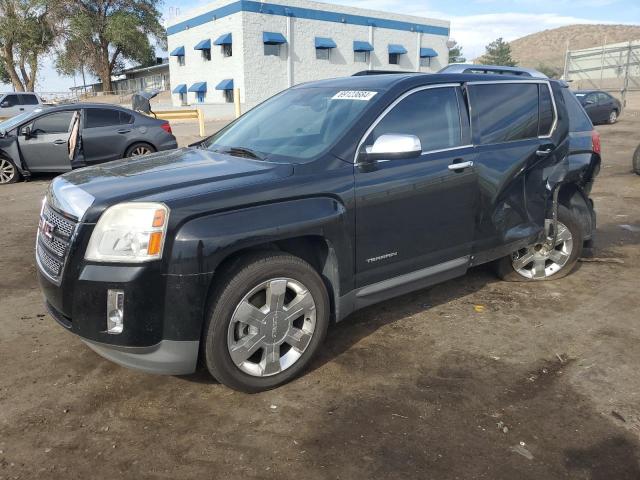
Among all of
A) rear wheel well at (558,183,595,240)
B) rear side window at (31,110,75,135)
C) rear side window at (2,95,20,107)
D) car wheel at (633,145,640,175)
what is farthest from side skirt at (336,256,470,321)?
rear side window at (2,95,20,107)

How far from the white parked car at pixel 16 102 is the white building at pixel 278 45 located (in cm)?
1185

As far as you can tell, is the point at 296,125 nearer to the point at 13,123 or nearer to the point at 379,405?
the point at 379,405

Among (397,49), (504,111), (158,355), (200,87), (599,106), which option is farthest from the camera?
(397,49)

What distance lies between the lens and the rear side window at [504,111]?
4.17 m

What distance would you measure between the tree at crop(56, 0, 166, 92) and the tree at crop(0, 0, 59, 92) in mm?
1273

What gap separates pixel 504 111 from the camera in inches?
173

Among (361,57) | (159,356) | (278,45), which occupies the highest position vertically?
(278,45)

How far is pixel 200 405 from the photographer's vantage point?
3.14m

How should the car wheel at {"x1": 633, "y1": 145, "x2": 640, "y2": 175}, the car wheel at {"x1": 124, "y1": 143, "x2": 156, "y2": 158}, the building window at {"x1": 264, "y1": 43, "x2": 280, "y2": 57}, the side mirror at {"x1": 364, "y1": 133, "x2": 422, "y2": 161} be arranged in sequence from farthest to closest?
the building window at {"x1": 264, "y1": 43, "x2": 280, "y2": 57} < the car wheel at {"x1": 124, "y1": 143, "x2": 156, "y2": 158} < the car wheel at {"x1": 633, "y1": 145, "x2": 640, "y2": 175} < the side mirror at {"x1": 364, "y1": 133, "x2": 422, "y2": 161}

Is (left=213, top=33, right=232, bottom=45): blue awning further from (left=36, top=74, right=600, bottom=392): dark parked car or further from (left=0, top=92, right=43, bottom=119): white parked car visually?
(left=36, top=74, right=600, bottom=392): dark parked car

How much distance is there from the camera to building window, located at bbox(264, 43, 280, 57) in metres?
32.5

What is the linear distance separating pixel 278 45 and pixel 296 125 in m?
31.3

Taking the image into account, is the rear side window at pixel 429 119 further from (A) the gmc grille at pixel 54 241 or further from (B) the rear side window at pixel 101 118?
(B) the rear side window at pixel 101 118

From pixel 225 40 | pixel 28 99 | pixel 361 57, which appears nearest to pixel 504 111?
pixel 28 99
